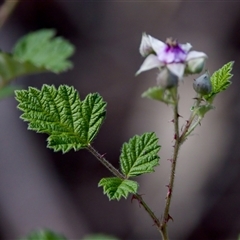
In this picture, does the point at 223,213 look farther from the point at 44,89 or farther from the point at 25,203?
the point at 44,89

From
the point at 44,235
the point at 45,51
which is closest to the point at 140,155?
the point at 44,235

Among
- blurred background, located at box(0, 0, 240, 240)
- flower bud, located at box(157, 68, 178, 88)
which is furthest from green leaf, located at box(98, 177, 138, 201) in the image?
blurred background, located at box(0, 0, 240, 240)

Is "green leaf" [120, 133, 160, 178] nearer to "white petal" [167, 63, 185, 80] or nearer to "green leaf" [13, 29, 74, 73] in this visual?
"white petal" [167, 63, 185, 80]

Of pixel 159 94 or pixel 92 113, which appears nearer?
pixel 159 94

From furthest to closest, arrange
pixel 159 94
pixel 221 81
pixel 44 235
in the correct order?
pixel 44 235
pixel 221 81
pixel 159 94

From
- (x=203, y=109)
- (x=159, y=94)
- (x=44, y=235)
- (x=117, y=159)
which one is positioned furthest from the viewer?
(x=117, y=159)

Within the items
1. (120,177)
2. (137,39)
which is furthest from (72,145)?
(137,39)

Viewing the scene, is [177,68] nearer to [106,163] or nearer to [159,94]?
[159,94]
